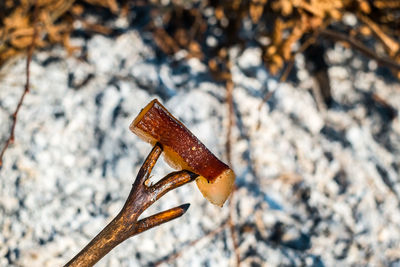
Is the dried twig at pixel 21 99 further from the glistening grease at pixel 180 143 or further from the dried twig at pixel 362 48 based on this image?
the dried twig at pixel 362 48

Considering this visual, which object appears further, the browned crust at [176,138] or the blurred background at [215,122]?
the blurred background at [215,122]

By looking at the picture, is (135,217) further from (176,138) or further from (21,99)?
(21,99)

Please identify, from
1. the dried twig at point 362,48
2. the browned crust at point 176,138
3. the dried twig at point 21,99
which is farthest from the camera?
the dried twig at point 362,48

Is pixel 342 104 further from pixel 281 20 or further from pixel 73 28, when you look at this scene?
pixel 73 28

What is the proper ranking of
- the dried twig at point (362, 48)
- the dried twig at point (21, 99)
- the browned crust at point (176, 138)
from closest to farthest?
Answer: 1. the browned crust at point (176, 138)
2. the dried twig at point (21, 99)
3. the dried twig at point (362, 48)

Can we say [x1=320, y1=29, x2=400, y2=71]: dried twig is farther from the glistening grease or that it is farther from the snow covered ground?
the glistening grease

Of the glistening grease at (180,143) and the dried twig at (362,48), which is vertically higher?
the glistening grease at (180,143)

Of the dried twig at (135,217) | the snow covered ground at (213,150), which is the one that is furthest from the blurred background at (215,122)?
the dried twig at (135,217)

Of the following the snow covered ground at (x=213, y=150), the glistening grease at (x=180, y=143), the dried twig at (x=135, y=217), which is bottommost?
the snow covered ground at (x=213, y=150)

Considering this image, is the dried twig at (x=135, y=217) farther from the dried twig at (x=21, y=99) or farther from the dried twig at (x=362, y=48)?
the dried twig at (x=362, y=48)
